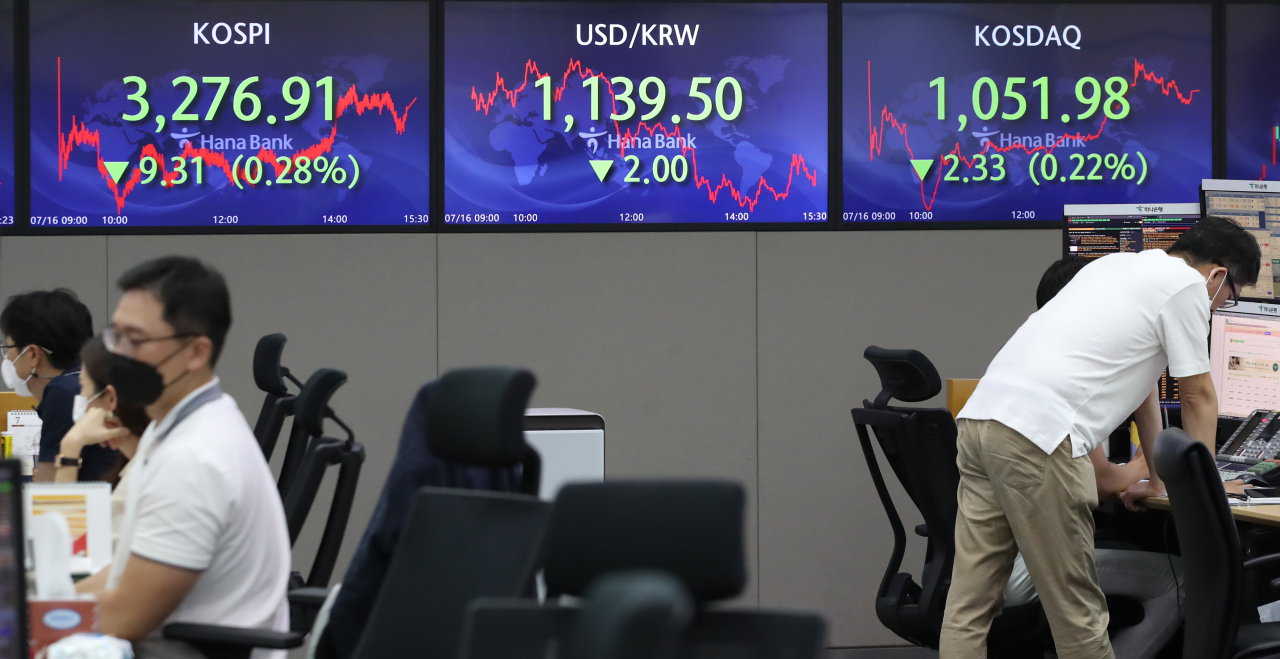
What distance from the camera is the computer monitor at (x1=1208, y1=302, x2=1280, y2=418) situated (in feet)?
11.3

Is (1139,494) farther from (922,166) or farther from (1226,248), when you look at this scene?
(922,166)

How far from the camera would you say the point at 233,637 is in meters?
1.74

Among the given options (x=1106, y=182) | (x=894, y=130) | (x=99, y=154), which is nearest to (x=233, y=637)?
(x=99, y=154)

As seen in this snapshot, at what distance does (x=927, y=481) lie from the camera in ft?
10.1

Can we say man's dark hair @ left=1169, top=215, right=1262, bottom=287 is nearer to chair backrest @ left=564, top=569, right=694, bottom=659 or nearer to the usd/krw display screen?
chair backrest @ left=564, top=569, right=694, bottom=659

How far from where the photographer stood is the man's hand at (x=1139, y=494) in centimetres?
305

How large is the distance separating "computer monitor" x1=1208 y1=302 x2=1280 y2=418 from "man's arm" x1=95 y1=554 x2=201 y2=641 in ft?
9.89

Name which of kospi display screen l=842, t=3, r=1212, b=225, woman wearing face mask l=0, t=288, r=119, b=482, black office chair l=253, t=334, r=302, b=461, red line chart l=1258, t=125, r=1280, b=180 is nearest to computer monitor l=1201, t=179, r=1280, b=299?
kospi display screen l=842, t=3, r=1212, b=225

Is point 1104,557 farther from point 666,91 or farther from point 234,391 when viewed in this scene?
point 234,391

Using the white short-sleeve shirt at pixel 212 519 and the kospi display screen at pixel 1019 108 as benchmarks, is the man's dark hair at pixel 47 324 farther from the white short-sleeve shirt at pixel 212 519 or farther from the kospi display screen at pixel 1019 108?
the kospi display screen at pixel 1019 108

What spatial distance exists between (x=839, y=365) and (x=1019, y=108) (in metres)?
1.27

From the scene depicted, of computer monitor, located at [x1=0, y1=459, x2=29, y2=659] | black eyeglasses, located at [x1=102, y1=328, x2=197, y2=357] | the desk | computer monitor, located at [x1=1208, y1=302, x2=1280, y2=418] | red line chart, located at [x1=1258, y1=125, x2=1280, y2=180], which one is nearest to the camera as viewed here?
computer monitor, located at [x1=0, y1=459, x2=29, y2=659]

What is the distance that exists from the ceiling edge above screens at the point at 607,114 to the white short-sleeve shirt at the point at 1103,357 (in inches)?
65.8
